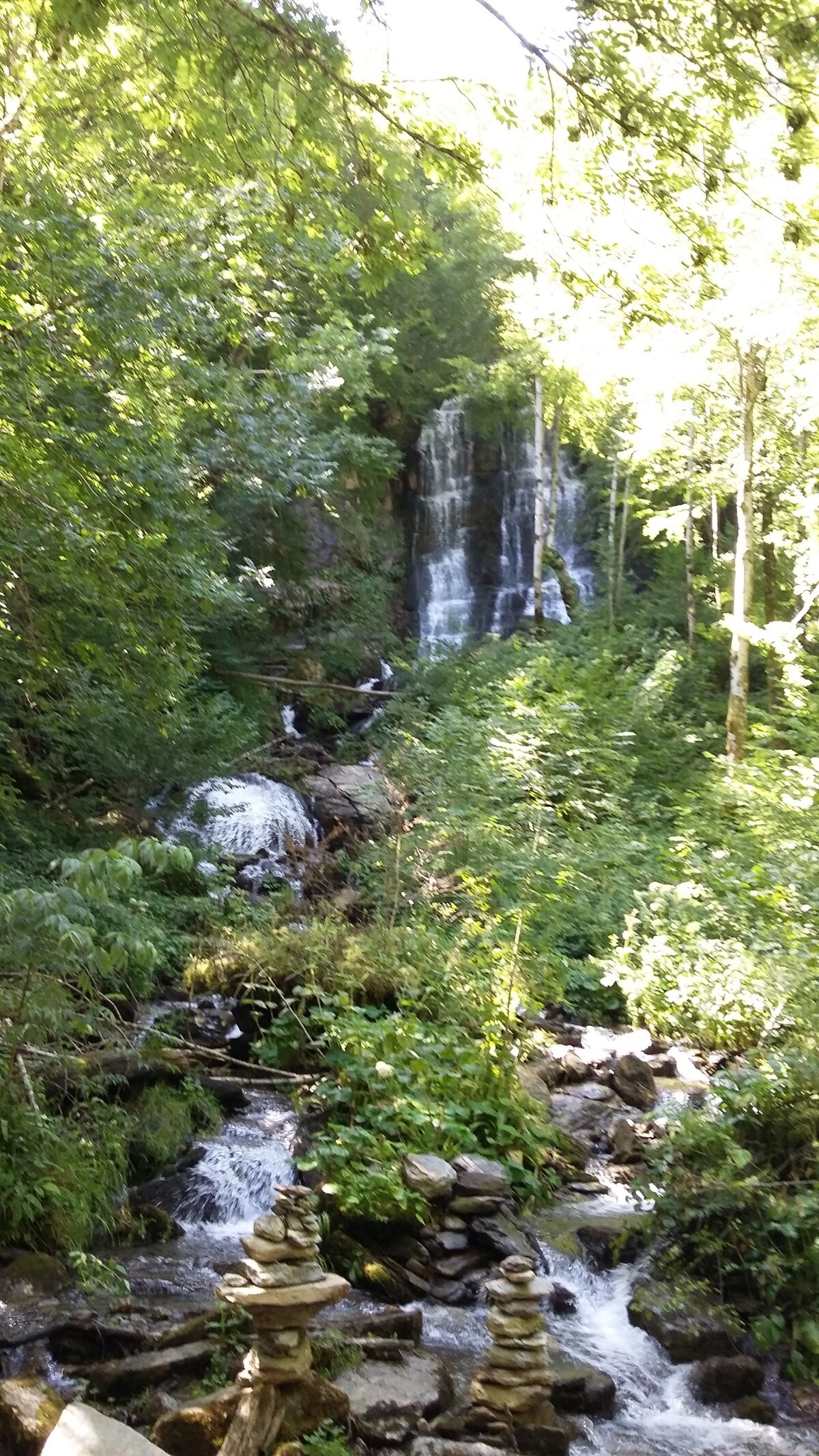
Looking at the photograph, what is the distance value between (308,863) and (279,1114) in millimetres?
3953

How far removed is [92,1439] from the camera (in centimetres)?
283

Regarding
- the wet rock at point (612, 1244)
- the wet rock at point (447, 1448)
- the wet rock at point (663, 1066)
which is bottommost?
the wet rock at point (663, 1066)

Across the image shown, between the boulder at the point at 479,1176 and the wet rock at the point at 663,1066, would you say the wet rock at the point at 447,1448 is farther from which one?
the wet rock at the point at 663,1066

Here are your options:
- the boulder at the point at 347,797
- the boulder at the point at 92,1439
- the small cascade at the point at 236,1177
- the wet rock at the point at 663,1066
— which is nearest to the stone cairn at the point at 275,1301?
the boulder at the point at 92,1439

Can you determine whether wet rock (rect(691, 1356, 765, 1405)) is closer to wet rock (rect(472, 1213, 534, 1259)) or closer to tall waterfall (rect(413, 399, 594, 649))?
wet rock (rect(472, 1213, 534, 1259))

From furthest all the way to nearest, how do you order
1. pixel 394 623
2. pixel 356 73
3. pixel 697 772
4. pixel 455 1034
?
pixel 394 623 → pixel 697 772 → pixel 455 1034 → pixel 356 73

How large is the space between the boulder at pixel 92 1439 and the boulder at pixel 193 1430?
2.13 feet

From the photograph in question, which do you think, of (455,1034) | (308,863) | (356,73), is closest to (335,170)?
(356,73)

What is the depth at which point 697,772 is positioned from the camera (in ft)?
47.2

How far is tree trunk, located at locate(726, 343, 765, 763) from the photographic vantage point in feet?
39.5

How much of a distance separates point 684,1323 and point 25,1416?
2.96m

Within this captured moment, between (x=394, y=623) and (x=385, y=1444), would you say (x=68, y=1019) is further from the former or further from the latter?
(x=394, y=623)

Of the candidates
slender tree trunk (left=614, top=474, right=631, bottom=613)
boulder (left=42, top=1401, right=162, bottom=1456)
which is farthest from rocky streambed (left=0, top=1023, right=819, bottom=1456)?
slender tree trunk (left=614, top=474, right=631, bottom=613)

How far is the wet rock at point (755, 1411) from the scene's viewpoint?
4348 mm
